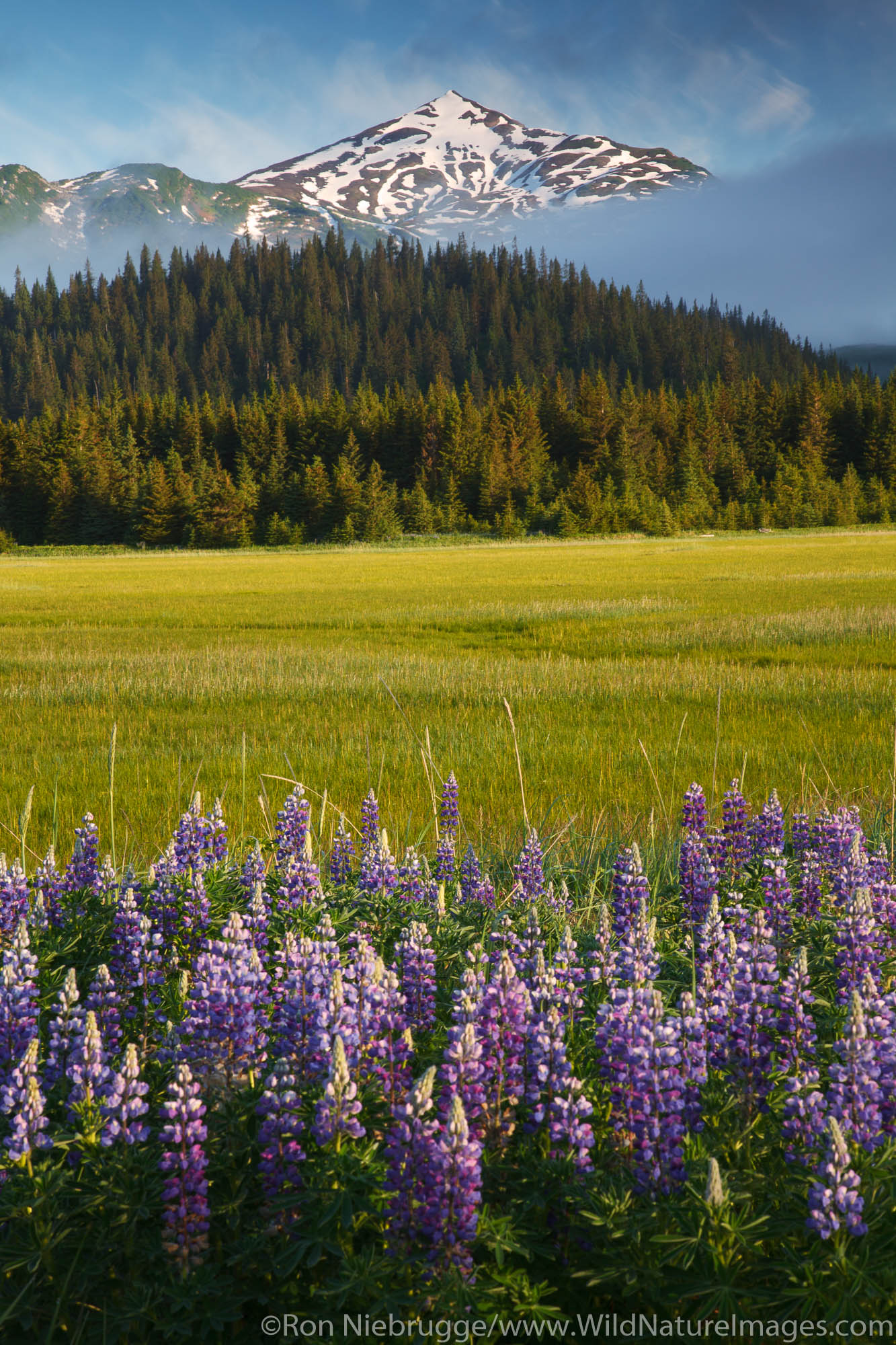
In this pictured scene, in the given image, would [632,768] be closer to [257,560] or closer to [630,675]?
[630,675]

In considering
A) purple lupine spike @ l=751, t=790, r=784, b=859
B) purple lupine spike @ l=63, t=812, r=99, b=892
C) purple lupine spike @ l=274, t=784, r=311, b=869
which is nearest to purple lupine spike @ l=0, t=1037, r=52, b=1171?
purple lupine spike @ l=63, t=812, r=99, b=892

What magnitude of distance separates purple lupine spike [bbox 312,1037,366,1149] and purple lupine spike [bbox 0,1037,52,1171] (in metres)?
0.64

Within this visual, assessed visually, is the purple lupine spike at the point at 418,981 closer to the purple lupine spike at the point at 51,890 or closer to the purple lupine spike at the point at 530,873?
the purple lupine spike at the point at 530,873

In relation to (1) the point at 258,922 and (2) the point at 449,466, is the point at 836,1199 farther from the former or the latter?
(2) the point at 449,466

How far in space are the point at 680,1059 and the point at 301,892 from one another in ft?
6.46

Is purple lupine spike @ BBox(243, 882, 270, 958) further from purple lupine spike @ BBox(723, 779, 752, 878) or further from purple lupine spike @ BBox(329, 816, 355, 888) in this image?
purple lupine spike @ BBox(723, 779, 752, 878)

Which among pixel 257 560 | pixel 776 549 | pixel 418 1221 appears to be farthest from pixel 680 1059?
pixel 257 560

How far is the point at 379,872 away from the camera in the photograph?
4008 mm

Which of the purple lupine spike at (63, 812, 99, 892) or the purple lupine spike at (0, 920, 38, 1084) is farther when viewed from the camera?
the purple lupine spike at (63, 812, 99, 892)

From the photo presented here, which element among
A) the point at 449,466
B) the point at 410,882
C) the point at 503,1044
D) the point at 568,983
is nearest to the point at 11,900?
the point at 410,882

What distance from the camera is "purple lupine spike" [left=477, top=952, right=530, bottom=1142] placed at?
2.24 meters

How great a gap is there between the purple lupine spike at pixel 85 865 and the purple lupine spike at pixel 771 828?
3.43 meters

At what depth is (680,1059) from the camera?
2.27 m

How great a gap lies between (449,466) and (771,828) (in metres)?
115
